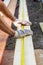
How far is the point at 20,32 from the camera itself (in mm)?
2811

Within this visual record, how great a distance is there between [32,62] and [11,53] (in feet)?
2.20

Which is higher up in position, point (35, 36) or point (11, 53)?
point (35, 36)

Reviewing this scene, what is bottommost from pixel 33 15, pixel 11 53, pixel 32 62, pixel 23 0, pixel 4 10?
pixel 32 62

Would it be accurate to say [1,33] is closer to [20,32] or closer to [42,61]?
[20,32]

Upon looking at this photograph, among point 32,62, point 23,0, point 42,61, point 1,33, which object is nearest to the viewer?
point 32,62

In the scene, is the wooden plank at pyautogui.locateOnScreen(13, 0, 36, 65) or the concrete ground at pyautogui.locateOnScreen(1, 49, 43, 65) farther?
the concrete ground at pyautogui.locateOnScreen(1, 49, 43, 65)

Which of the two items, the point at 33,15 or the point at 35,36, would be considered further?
the point at 33,15

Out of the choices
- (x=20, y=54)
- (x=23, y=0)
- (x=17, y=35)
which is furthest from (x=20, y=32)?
(x=23, y=0)

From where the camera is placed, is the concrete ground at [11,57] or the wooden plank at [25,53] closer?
the wooden plank at [25,53]

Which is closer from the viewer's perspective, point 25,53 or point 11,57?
point 25,53

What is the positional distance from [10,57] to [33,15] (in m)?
2.37

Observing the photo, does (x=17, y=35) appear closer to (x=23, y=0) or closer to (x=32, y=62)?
(x=32, y=62)

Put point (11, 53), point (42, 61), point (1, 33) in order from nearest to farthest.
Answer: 1. point (42, 61)
2. point (11, 53)
3. point (1, 33)

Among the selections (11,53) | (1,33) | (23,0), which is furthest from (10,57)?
(23,0)
